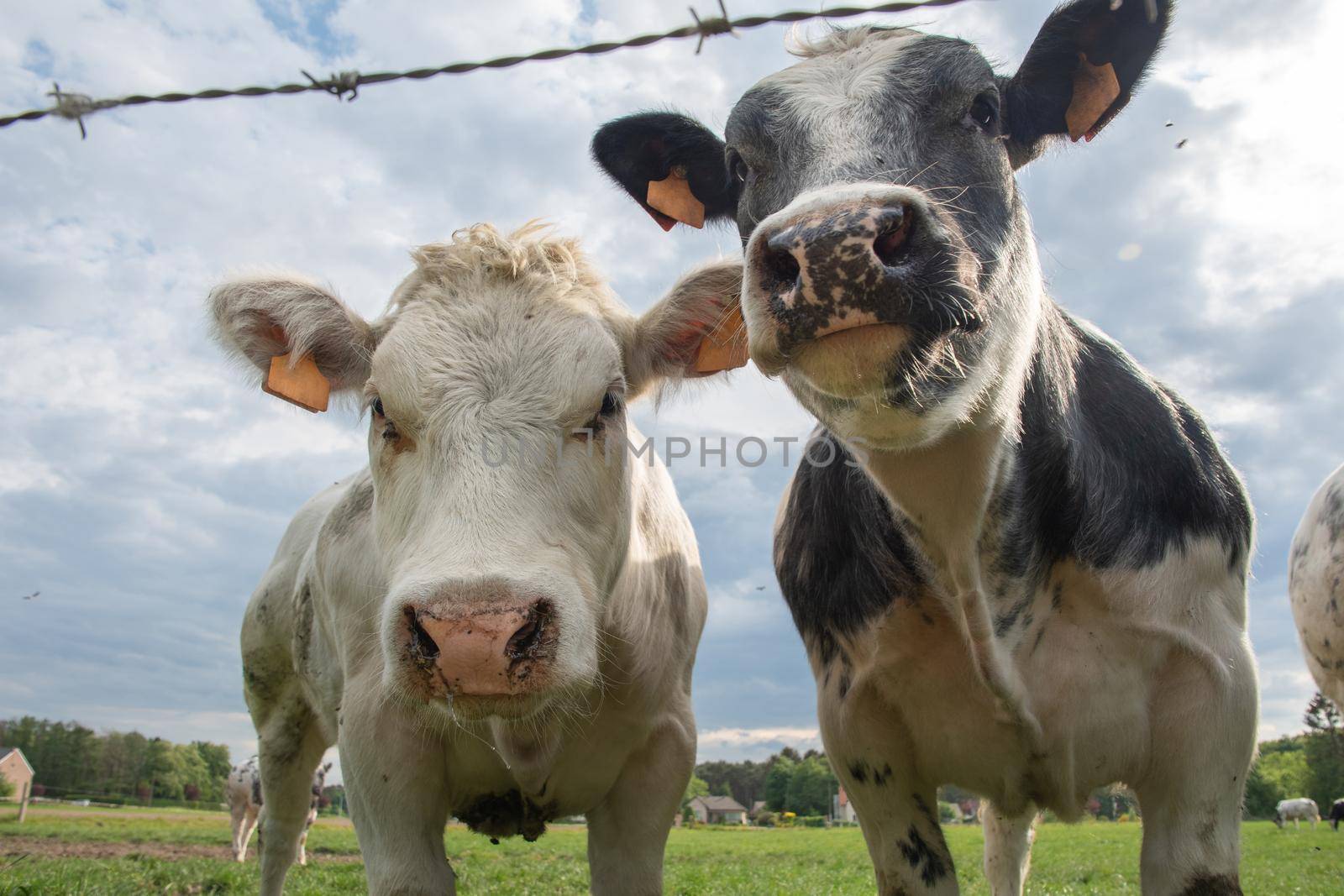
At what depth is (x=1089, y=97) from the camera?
355 cm

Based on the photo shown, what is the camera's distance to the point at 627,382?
4207 millimetres

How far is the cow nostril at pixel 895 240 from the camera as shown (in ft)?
7.78

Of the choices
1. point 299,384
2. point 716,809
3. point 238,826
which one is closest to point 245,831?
point 238,826

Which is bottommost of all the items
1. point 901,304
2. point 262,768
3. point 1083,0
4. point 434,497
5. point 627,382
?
point 262,768

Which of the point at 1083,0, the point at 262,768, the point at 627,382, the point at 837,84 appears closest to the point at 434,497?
the point at 627,382

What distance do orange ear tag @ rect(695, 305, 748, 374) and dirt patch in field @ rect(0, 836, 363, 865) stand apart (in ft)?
38.2

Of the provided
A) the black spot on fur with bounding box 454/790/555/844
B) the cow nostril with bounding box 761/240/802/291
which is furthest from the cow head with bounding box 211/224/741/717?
the cow nostril with bounding box 761/240/802/291

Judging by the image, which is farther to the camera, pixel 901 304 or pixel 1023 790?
pixel 1023 790

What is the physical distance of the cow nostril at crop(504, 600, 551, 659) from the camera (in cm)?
279

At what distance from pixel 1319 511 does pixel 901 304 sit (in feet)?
22.6

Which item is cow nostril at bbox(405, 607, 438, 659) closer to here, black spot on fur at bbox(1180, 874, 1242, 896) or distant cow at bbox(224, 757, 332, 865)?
black spot on fur at bbox(1180, 874, 1242, 896)

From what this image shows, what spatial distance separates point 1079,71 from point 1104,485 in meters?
1.52

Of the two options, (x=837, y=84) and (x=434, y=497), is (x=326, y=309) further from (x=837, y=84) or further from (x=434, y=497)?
(x=837, y=84)

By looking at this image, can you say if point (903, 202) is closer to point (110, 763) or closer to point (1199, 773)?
point (1199, 773)
